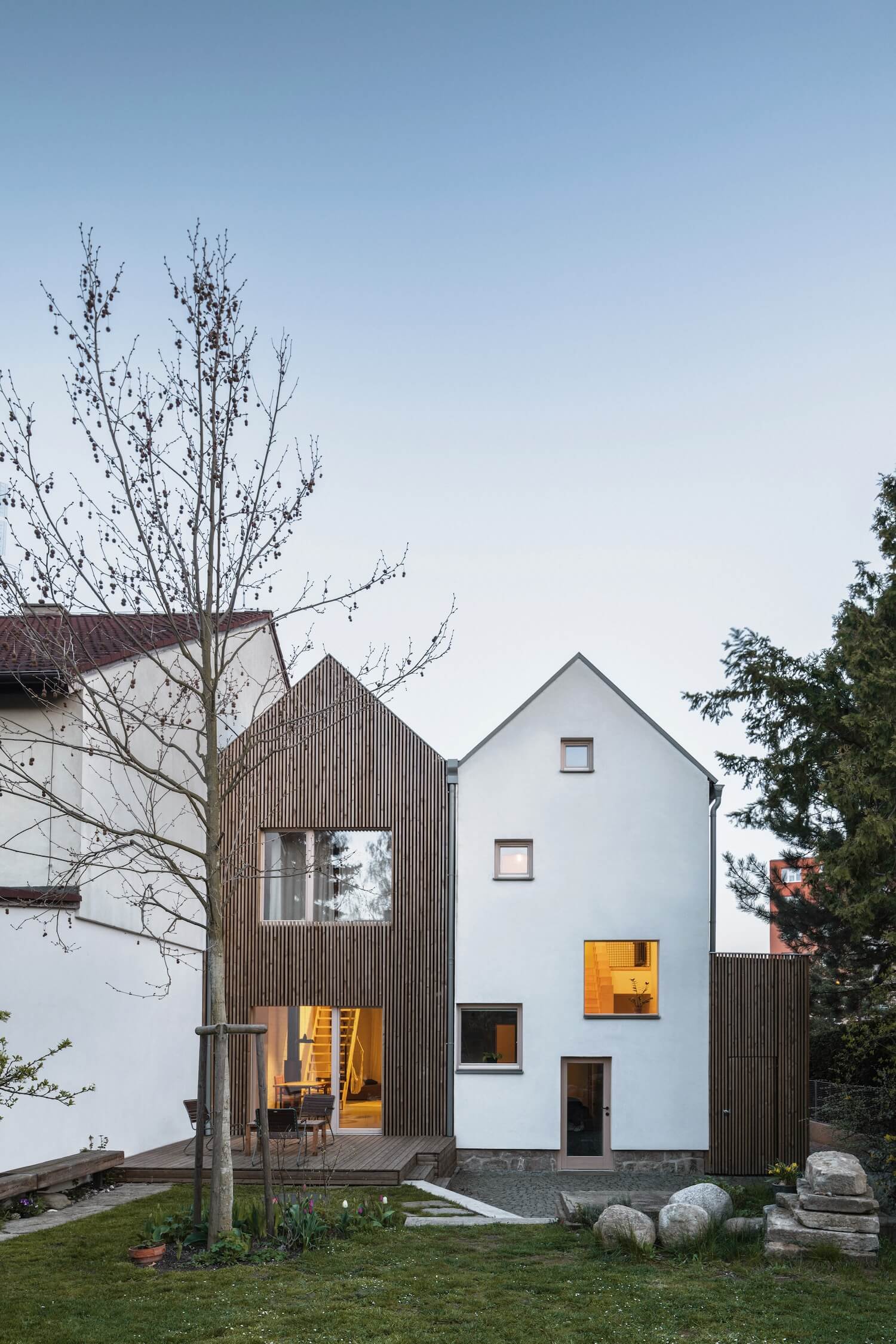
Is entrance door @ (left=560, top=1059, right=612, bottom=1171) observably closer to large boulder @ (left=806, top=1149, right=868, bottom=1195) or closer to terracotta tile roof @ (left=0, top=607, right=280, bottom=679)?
large boulder @ (left=806, top=1149, right=868, bottom=1195)

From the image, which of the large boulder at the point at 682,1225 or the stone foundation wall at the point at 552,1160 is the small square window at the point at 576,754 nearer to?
the stone foundation wall at the point at 552,1160

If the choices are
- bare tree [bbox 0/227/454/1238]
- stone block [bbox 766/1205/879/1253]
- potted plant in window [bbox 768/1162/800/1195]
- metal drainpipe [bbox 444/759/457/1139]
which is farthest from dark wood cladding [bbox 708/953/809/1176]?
bare tree [bbox 0/227/454/1238]

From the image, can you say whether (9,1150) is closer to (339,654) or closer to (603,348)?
(339,654)

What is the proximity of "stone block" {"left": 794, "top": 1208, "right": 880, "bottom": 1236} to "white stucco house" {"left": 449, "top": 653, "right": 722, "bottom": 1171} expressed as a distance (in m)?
8.17

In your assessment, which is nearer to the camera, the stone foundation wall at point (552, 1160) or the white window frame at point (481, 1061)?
the stone foundation wall at point (552, 1160)

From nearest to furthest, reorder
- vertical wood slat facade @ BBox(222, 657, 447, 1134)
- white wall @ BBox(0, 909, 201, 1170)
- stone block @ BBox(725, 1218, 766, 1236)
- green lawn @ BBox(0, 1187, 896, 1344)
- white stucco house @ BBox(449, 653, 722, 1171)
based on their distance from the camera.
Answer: green lawn @ BBox(0, 1187, 896, 1344), stone block @ BBox(725, 1218, 766, 1236), white wall @ BBox(0, 909, 201, 1170), white stucco house @ BBox(449, 653, 722, 1171), vertical wood slat facade @ BBox(222, 657, 447, 1134)

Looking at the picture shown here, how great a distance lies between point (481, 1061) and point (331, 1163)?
13.2 feet

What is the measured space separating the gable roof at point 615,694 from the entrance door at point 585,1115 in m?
4.96

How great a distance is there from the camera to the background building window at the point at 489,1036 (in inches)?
718

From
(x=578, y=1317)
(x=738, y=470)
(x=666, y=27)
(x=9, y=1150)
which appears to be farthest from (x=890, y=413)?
(x=9, y=1150)

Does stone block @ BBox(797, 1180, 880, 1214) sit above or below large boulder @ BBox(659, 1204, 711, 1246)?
above

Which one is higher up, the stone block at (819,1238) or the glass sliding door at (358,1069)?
the stone block at (819,1238)

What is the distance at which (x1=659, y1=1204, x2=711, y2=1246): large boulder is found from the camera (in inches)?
393

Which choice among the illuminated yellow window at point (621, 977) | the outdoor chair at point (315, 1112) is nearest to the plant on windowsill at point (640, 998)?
the illuminated yellow window at point (621, 977)
